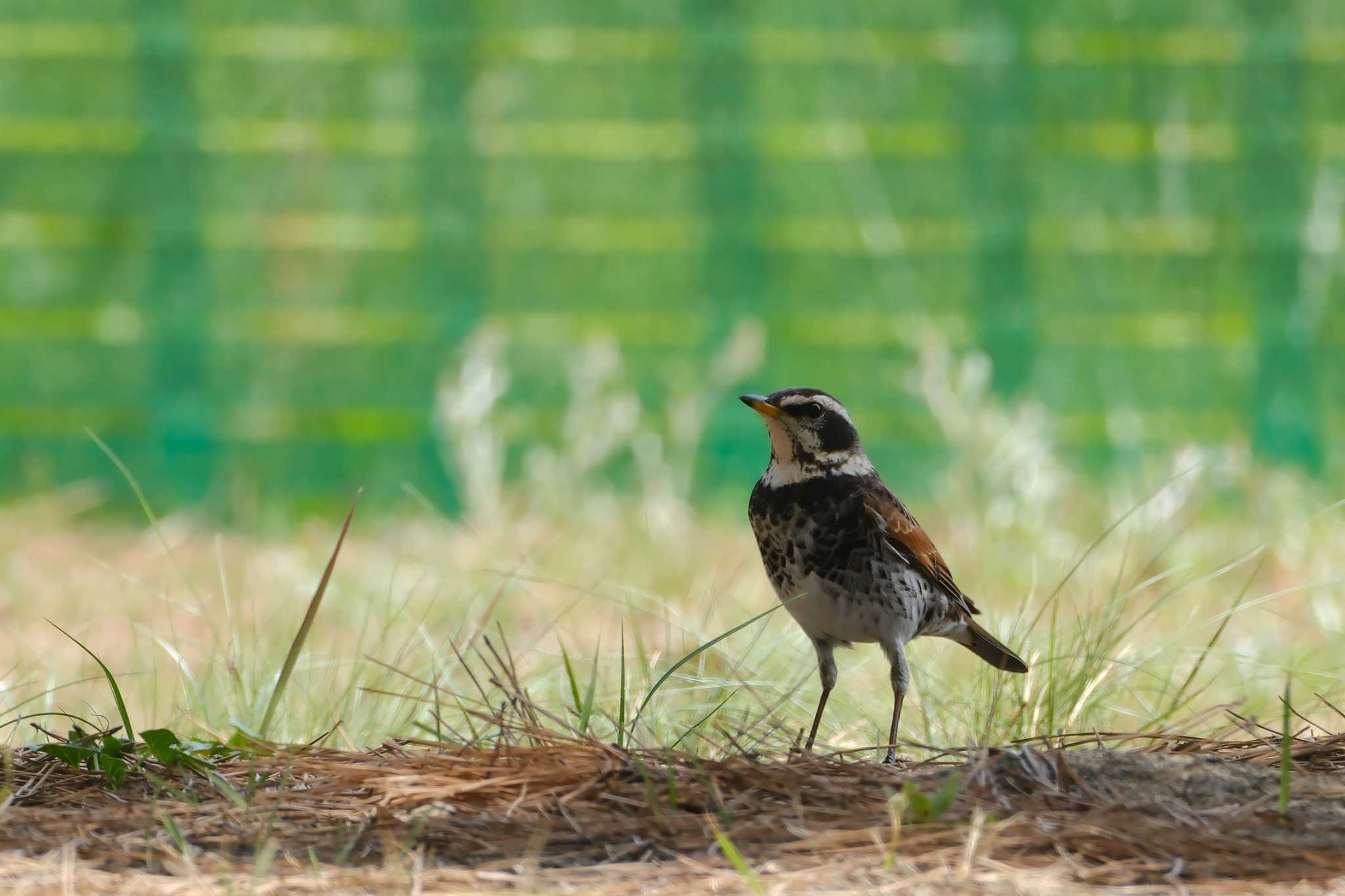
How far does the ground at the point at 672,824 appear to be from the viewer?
1950 mm

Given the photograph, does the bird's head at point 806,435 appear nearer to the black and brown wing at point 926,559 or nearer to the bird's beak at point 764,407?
the bird's beak at point 764,407

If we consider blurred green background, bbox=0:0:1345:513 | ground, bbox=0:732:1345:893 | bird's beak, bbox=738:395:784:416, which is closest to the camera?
ground, bbox=0:732:1345:893

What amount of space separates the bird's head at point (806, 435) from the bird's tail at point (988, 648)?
0.41 metres

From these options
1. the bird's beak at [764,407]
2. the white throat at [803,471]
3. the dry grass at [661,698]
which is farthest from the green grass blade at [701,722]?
the bird's beak at [764,407]

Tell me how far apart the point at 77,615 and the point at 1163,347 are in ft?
14.3

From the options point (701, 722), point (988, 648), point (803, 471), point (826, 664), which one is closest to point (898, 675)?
point (826, 664)

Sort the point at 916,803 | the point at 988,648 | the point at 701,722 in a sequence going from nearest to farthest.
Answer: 1. the point at 916,803
2. the point at 701,722
3. the point at 988,648

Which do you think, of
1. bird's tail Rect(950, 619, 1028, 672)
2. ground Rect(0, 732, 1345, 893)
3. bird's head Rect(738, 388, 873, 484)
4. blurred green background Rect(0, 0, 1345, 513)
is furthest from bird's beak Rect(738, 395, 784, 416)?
blurred green background Rect(0, 0, 1345, 513)

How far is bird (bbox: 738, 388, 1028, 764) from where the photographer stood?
303cm

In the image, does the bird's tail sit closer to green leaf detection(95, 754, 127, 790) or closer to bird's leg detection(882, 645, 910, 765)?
bird's leg detection(882, 645, 910, 765)

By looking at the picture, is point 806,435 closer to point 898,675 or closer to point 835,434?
point 835,434

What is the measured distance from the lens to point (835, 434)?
317cm

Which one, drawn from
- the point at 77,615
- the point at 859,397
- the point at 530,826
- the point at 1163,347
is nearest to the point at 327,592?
the point at 77,615

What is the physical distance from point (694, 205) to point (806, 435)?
3.71 metres
